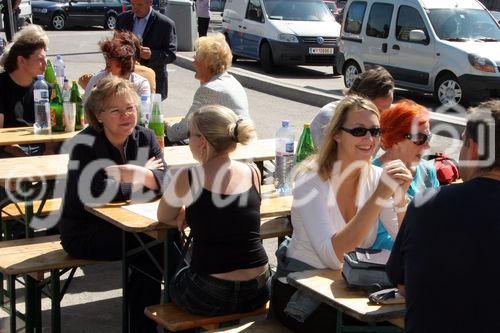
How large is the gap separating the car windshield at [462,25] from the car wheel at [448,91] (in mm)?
666

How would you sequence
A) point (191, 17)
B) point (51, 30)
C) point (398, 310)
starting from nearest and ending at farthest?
1. point (398, 310)
2. point (191, 17)
3. point (51, 30)

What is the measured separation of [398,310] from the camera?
3.47 m

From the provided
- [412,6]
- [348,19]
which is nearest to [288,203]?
[412,6]

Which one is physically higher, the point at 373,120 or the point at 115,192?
the point at 373,120

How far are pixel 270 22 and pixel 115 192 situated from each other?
1332 centimetres

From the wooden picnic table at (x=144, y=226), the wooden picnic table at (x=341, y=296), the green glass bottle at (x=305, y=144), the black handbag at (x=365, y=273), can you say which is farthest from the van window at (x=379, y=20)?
the black handbag at (x=365, y=273)

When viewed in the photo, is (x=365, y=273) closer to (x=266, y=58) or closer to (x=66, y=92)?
(x=66, y=92)

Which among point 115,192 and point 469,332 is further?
point 115,192

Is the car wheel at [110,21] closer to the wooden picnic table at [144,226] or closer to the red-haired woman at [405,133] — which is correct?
the wooden picnic table at [144,226]

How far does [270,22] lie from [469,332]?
50.1 feet

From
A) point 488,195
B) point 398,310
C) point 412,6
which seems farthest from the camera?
point 412,6

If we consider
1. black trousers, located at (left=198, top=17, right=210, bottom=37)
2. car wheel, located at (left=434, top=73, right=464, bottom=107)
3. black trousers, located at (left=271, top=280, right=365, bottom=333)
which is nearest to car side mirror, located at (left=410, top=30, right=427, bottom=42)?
car wheel, located at (left=434, top=73, right=464, bottom=107)

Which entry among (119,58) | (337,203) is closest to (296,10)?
(119,58)

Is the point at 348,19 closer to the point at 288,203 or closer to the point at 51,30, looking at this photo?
the point at 288,203
